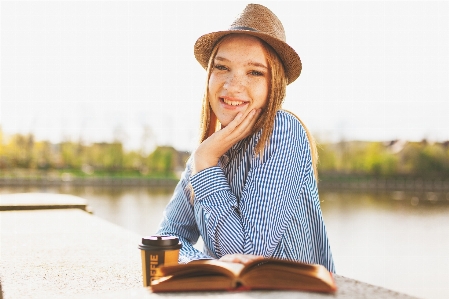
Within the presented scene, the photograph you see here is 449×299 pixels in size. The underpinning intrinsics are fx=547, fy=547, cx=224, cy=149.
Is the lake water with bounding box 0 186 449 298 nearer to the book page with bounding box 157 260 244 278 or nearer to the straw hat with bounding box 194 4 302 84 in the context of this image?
the straw hat with bounding box 194 4 302 84

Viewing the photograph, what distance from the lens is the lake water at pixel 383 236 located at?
24.8 metres

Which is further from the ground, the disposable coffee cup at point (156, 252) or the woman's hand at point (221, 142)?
the woman's hand at point (221, 142)

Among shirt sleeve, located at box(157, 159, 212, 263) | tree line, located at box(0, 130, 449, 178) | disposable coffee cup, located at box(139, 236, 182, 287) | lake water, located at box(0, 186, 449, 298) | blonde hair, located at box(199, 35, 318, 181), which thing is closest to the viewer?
disposable coffee cup, located at box(139, 236, 182, 287)

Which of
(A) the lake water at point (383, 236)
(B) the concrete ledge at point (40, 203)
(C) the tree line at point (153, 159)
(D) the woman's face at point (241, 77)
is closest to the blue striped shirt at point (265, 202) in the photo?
(D) the woman's face at point (241, 77)

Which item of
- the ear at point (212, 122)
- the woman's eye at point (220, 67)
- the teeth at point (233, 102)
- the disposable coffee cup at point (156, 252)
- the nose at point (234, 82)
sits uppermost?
the woman's eye at point (220, 67)

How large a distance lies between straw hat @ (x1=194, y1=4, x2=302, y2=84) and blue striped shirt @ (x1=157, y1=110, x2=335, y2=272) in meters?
0.23

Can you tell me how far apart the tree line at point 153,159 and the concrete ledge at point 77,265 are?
210ft

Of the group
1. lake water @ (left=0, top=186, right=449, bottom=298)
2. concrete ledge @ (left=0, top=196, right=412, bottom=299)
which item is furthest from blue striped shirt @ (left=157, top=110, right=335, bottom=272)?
lake water @ (left=0, top=186, right=449, bottom=298)

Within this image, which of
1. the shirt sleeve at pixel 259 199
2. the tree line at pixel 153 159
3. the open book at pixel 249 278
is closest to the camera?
the open book at pixel 249 278

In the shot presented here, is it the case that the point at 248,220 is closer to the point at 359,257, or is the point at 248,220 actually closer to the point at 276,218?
the point at 276,218

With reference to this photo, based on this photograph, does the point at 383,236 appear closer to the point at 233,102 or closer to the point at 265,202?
the point at 233,102

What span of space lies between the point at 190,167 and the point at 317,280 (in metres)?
1.04

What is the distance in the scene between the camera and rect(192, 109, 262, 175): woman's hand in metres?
1.97

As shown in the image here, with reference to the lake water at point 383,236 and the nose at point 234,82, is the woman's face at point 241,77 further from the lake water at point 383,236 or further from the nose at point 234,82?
the lake water at point 383,236
